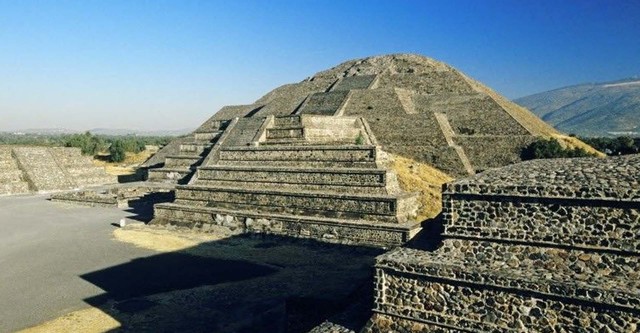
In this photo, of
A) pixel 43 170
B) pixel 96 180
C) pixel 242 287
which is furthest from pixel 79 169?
pixel 242 287

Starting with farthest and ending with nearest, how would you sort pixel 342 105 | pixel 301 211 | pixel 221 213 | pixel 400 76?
1. pixel 400 76
2. pixel 342 105
3. pixel 221 213
4. pixel 301 211

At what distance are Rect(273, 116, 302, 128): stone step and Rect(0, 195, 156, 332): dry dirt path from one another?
8724 millimetres

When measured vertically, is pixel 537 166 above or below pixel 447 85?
below

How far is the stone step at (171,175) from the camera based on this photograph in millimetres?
26484

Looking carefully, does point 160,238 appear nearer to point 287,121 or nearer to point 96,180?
point 287,121

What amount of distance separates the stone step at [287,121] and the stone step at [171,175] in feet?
18.3

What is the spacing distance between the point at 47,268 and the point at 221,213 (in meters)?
5.63

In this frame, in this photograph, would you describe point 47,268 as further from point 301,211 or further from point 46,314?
point 301,211

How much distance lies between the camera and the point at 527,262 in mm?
5883

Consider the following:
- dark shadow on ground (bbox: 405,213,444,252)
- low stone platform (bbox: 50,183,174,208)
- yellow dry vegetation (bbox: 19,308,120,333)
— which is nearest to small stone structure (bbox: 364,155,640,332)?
dark shadow on ground (bbox: 405,213,444,252)

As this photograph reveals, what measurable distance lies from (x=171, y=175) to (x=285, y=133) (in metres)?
8.11

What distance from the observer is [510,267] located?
586cm

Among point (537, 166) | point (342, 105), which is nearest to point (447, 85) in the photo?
point (342, 105)

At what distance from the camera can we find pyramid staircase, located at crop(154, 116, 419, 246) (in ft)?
46.3
